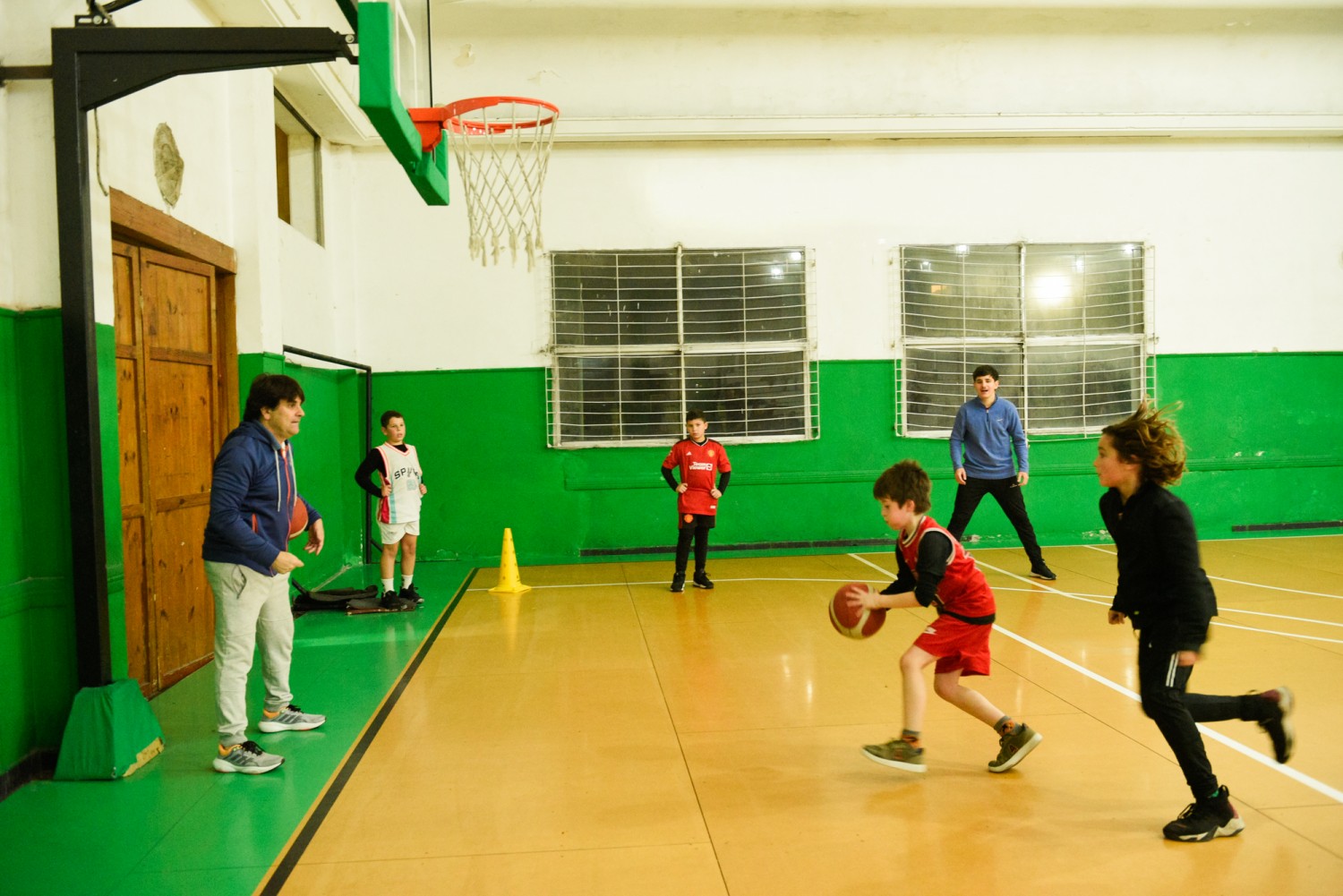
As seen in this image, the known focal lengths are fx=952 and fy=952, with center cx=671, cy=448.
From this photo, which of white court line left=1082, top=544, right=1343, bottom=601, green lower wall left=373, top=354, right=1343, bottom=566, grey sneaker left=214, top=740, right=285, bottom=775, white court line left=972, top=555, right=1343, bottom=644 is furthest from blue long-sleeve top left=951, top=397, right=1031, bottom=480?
grey sneaker left=214, top=740, right=285, bottom=775

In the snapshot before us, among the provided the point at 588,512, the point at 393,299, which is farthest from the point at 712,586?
the point at 393,299

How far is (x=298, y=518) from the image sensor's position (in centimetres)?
447

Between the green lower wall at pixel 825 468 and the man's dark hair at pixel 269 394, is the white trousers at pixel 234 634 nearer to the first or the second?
the man's dark hair at pixel 269 394

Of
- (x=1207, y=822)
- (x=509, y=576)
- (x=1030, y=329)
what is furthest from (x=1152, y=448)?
(x=1030, y=329)

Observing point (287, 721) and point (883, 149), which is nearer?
point (287, 721)

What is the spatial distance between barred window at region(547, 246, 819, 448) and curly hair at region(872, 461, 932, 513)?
5851mm

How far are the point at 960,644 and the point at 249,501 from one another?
9.83ft

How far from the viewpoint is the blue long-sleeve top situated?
7883 mm

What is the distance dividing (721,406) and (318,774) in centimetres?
619

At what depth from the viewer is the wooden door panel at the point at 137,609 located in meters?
4.98

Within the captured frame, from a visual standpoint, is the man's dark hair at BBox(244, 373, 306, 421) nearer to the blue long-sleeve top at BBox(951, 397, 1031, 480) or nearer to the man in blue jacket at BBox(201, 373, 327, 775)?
the man in blue jacket at BBox(201, 373, 327, 775)

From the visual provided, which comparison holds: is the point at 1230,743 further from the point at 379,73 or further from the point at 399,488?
the point at 399,488

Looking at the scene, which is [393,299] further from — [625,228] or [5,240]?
[5,240]

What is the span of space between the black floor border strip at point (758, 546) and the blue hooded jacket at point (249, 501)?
538 cm
